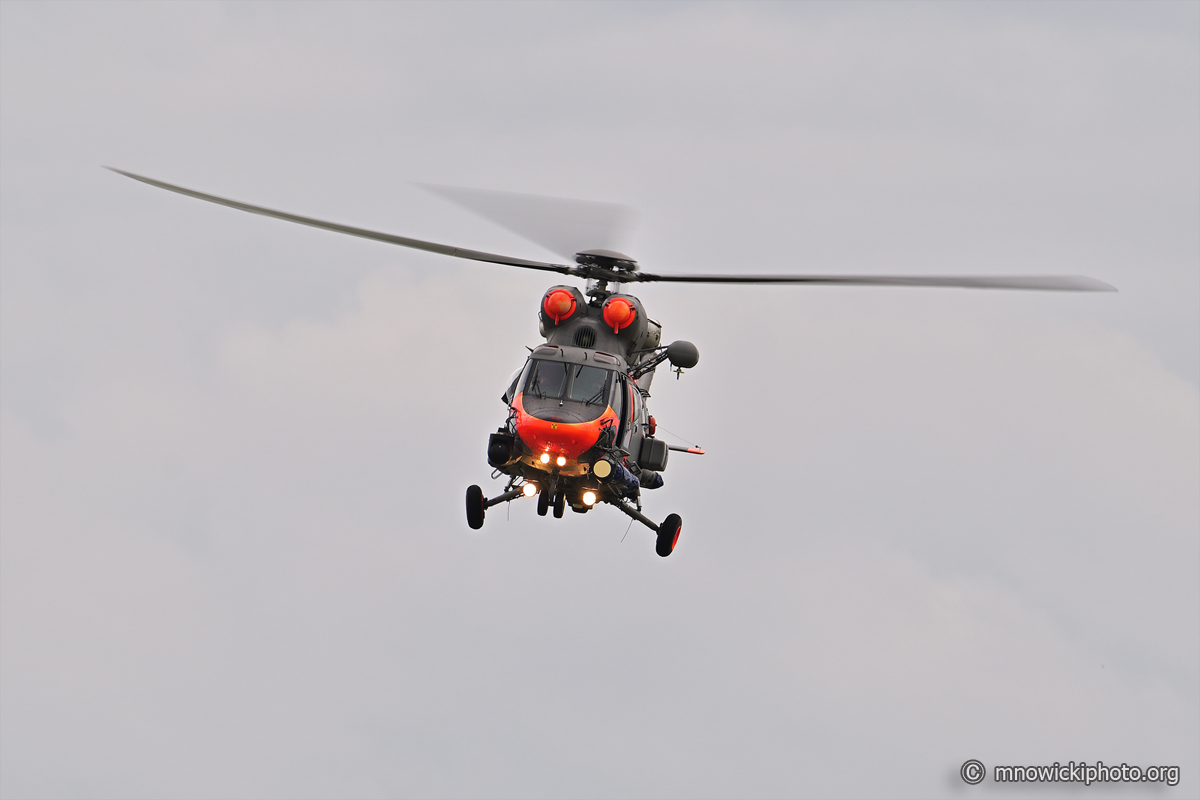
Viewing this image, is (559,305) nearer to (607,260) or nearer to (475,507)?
(607,260)

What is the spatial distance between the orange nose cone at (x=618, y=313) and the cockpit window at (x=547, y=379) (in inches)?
80.6

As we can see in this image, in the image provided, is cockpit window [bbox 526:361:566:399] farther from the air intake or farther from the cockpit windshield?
the air intake

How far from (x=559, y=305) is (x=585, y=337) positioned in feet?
2.83

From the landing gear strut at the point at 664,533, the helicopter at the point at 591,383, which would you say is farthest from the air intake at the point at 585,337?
the landing gear strut at the point at 664,533

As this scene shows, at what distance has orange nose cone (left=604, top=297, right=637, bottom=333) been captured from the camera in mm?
31875

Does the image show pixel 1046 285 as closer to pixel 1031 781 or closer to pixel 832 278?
pixel 832 278

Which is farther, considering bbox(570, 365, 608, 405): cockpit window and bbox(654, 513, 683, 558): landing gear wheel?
bbox(654, 513, 683, 558): landing gear wheel

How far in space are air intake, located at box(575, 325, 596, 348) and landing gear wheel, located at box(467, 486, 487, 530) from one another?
3.74m

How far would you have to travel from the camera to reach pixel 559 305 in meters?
32.1

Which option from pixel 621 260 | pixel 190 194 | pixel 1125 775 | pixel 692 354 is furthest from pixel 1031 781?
pixel 190 194

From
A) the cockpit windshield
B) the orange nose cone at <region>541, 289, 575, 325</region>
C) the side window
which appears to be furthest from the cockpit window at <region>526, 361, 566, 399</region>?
the orange nose cone at <region>541, 289, 575, 325</region>

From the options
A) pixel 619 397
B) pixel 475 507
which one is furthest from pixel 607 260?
pixel 475 507

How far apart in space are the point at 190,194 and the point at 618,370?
9217mm

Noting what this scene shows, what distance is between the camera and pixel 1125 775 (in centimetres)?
3859
